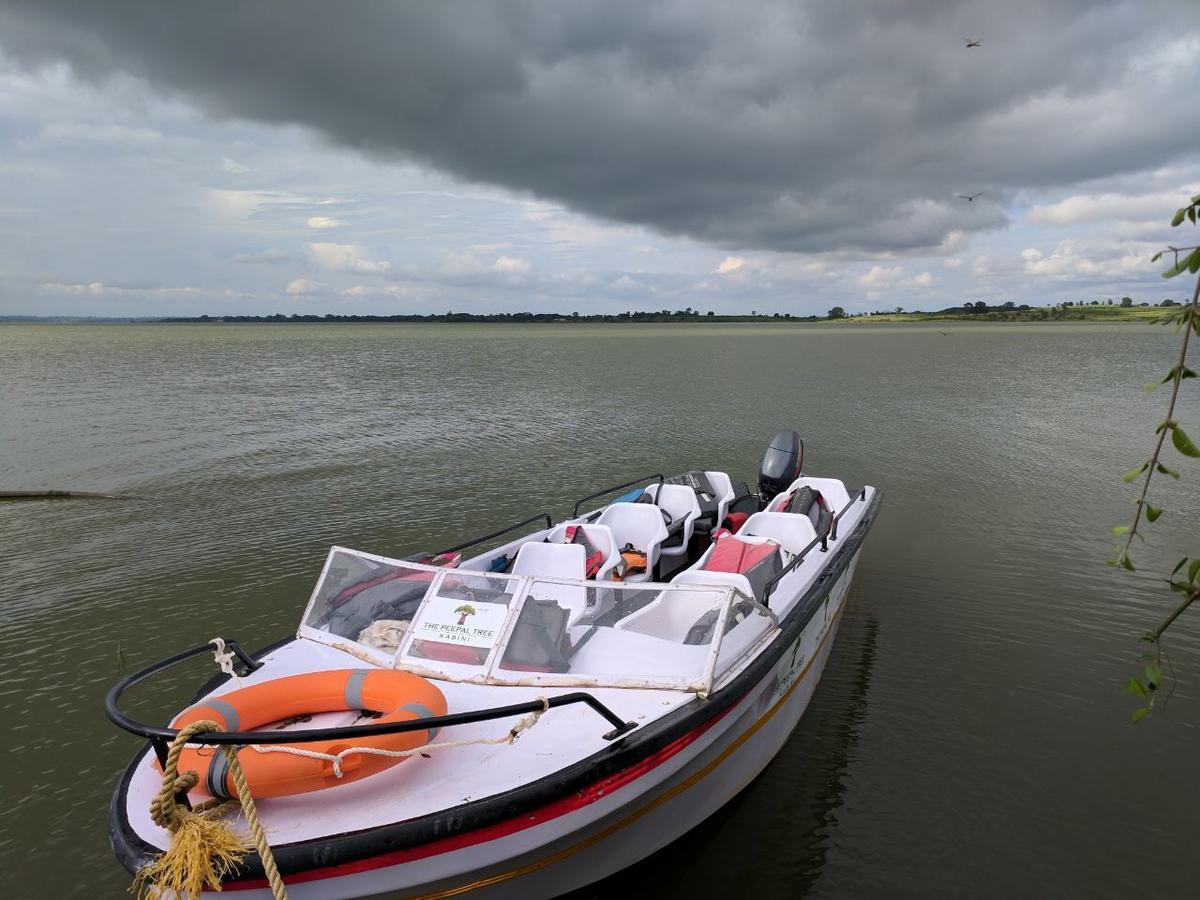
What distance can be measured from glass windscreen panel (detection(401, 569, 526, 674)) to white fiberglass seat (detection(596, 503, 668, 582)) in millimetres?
3493

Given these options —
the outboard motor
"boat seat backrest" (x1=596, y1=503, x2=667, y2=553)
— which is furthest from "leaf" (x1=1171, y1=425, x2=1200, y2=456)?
the outboard motor

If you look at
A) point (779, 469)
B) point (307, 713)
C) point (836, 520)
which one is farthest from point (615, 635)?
point (779, 469)

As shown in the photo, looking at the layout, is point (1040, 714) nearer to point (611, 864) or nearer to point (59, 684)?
point (611, 864)

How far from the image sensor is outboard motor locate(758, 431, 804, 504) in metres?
12.3

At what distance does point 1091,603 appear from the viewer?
9945mm

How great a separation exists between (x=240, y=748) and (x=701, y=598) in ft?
11.1

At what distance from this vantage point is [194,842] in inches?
143

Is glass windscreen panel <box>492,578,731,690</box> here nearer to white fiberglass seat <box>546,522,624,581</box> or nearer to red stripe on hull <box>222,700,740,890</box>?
red stripe on hull <box>222,700,740,890</box>

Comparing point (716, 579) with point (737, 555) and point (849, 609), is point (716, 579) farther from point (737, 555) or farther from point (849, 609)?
point (849, 609)

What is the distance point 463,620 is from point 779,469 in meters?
8.07

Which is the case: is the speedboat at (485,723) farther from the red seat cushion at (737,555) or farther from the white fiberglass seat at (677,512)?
the white fiberglass seat at (677,512)

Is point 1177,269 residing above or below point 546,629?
above

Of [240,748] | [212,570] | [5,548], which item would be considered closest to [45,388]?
[5,548]

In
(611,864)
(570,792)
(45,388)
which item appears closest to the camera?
(570,792)
